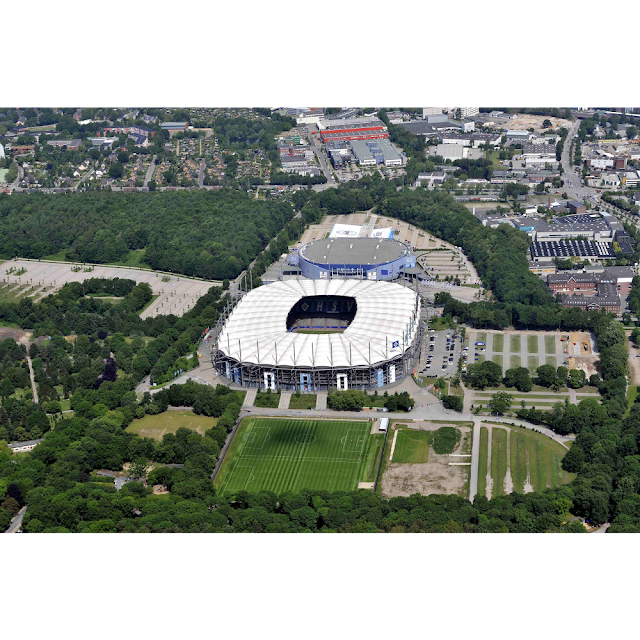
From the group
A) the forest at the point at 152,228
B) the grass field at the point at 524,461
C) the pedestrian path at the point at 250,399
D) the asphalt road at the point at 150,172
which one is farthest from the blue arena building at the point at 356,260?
the asphalt road at the point at 150,172

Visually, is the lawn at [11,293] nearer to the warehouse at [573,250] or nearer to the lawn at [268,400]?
the lawn at [268,400]

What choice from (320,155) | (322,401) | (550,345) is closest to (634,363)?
(550,345)

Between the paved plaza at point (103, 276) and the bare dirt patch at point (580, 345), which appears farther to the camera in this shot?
the paved plaza at point (103, 276)

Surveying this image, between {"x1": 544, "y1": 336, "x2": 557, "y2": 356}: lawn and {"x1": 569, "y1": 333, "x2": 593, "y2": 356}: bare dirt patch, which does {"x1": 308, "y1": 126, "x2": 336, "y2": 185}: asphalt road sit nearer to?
{"x1": 544, "y1": 336, "x2": 557, "y2": 356}: lawn

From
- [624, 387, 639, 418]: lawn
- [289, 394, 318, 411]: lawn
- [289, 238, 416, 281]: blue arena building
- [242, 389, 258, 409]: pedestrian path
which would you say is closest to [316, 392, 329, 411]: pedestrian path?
[289, 394, 318, 411]: lawn

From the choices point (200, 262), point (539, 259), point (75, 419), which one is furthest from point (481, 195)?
point (75, 419)

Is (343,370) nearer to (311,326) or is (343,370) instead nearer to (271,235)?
(311,326)
